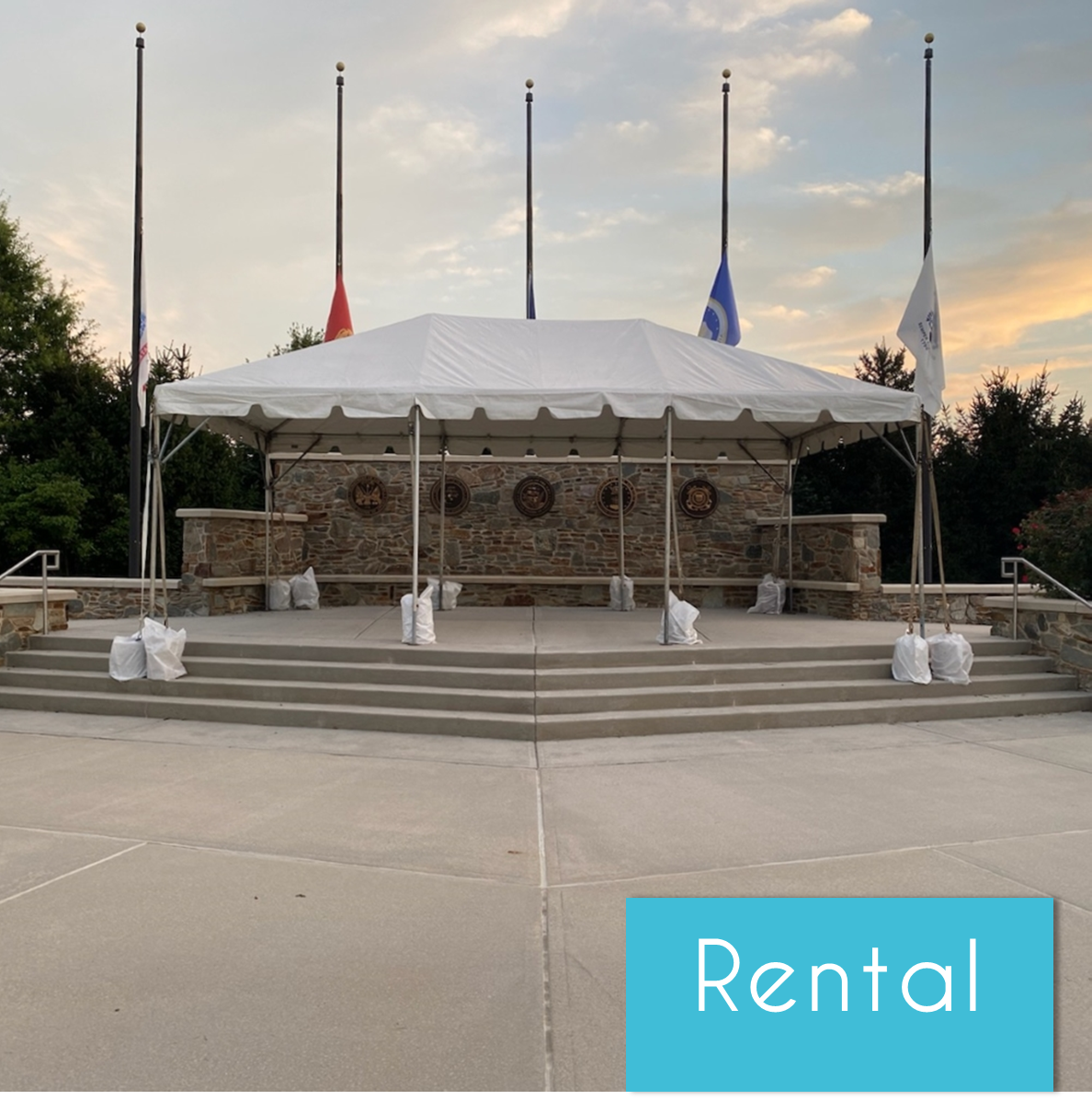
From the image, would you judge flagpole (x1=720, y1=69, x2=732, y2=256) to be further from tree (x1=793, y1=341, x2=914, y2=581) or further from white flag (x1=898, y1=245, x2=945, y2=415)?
white flag (x1=898, y1=245, x2=945, y2=415)

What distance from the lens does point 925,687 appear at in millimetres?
8188

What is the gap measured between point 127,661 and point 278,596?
4.70m

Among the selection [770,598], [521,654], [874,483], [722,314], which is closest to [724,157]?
[722,314]

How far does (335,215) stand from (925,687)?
17202mm

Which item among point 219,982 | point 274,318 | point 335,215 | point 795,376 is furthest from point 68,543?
point 219,982

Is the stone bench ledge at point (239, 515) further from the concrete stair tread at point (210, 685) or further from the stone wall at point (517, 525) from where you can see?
the concrete stair tread at point (210, 685)

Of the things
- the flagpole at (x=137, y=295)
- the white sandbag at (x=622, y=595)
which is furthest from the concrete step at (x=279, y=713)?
the flagpole at (x=137, y=295)

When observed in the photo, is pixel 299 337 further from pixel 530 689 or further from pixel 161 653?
pixel 530 689

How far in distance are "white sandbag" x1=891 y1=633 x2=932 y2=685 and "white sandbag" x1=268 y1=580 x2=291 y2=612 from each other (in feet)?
28.2

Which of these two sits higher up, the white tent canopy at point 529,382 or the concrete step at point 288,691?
the white tent canopy at point 529,382

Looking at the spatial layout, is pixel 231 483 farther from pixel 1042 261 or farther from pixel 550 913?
pixel 550 913

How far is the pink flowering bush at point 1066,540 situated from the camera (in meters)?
9.26

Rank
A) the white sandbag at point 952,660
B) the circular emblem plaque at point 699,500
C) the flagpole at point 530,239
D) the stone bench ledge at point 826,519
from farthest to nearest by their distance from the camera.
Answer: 1. the flagpole at point 530,239
2. the circular emblem plaque at point 699,500
3. the stone bench ledge at point 826,519
4. the white sandbag at point 952,660

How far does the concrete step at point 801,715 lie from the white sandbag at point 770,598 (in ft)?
16.0
